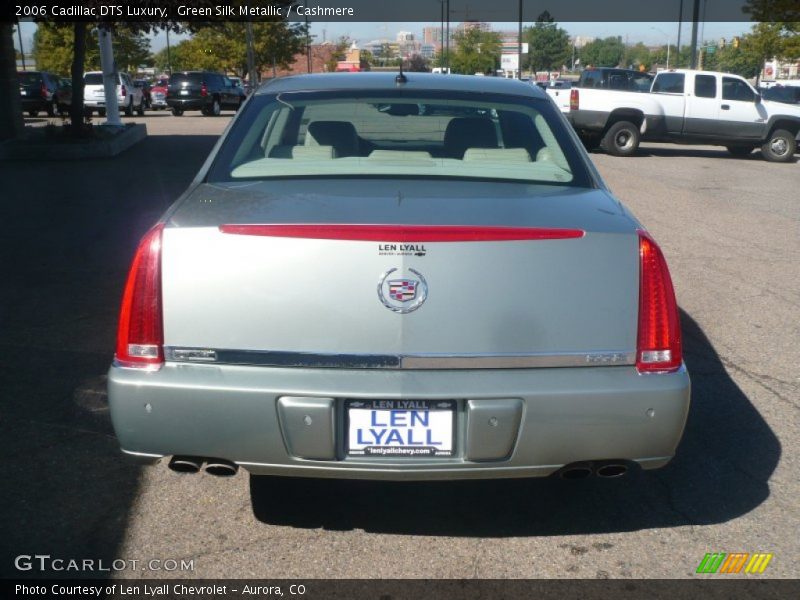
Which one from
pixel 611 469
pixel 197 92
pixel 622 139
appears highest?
pixel 197 92

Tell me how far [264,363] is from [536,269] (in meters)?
0.93

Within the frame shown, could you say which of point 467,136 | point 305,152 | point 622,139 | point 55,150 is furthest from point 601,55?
point 305,152

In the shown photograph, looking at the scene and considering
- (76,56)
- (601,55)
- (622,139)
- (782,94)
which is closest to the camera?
(76,56)

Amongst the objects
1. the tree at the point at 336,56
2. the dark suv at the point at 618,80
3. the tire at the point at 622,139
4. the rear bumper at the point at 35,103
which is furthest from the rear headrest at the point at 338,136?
the tree at the point at 336,56

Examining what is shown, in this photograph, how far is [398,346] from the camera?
3000 mm

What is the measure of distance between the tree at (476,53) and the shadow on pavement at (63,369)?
64296 millimetres

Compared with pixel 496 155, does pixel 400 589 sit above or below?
below

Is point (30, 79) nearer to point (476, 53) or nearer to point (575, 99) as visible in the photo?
point (575, 99)

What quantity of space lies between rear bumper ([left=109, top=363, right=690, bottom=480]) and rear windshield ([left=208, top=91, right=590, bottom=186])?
1.08m

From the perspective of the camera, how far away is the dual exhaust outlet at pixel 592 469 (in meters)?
3.17

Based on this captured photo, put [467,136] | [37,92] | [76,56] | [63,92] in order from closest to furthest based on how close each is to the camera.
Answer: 1. [467,136]
2. [76,56]
3. [37,92]
4. [63,92]

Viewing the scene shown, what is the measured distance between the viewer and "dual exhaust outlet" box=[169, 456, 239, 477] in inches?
124

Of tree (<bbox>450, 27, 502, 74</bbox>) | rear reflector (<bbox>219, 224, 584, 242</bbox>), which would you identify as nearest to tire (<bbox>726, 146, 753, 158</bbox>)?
rear reflector (<bbox>219, 224, 584, 242</bbox>)

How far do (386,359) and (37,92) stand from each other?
32441mm
